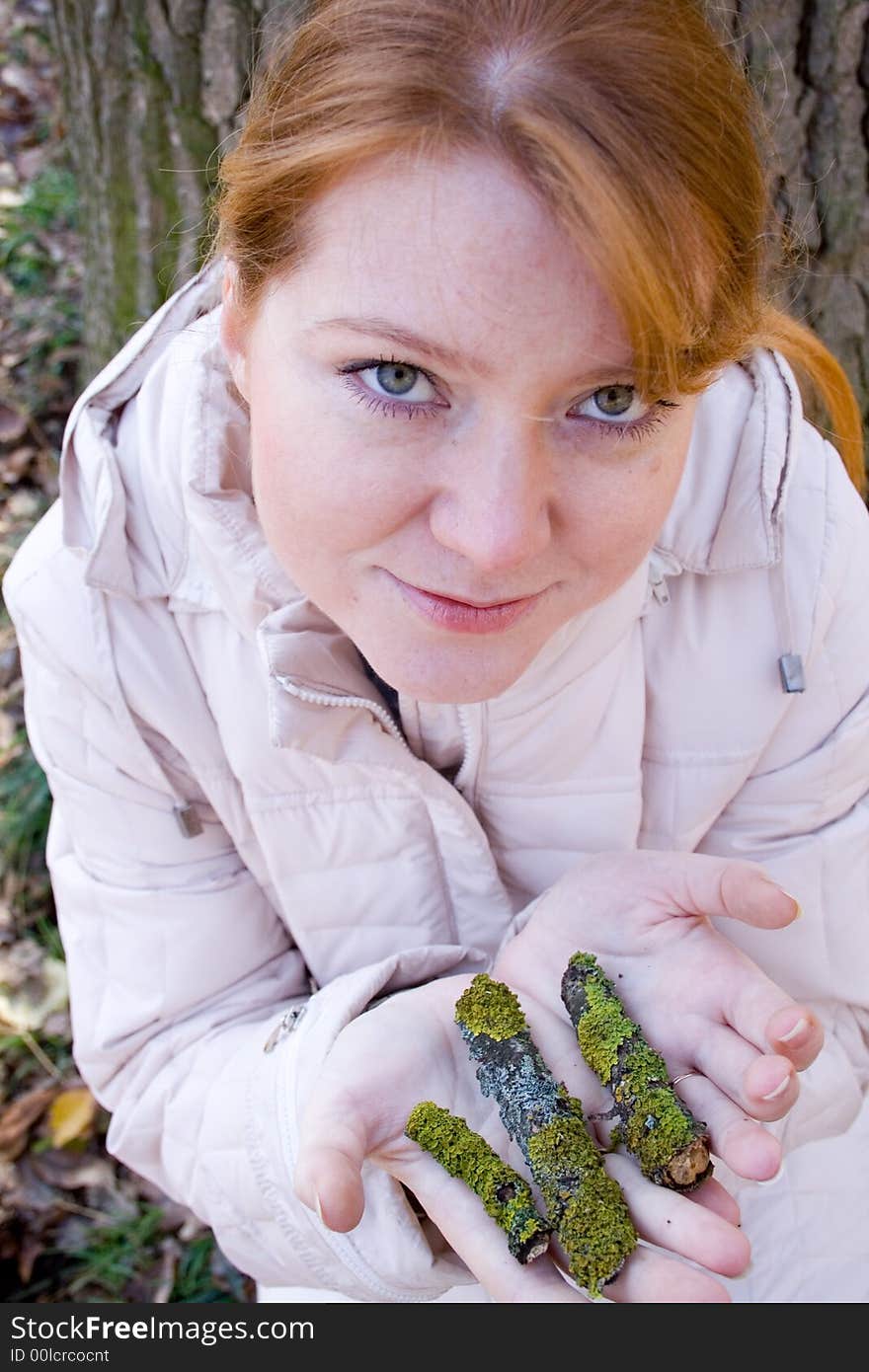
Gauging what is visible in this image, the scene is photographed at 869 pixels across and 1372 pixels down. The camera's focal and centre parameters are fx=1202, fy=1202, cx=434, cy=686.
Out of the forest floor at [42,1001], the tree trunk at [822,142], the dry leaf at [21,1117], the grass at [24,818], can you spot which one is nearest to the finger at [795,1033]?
the tree trunk at [822,142]

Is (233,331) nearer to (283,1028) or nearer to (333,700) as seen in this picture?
(333,700)

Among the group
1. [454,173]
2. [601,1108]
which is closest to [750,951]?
[601,1108]

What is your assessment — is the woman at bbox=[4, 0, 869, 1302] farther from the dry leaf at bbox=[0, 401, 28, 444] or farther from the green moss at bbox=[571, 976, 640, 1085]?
the dry leaf at bbox=[0, 401, 28, 444]

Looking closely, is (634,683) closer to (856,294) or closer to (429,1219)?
(429,1219)

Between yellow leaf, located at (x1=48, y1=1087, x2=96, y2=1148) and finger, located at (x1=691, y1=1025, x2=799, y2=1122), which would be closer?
finger, located at (x1=691, y1=1025, x2=799, y2=1122)

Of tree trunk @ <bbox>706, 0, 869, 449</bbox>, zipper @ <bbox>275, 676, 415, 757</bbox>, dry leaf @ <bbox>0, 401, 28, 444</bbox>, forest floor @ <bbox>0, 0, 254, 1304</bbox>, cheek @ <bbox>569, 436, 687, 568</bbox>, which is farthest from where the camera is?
dry leaf @ <bbox>0, 401, 28, 444</bbox>

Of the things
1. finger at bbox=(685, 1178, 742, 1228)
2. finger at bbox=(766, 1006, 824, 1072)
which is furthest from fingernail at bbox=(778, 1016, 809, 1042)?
finger at bbox=(685, 1178, 742, 1228)

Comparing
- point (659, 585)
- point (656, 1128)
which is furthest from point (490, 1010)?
point (659, 585)
